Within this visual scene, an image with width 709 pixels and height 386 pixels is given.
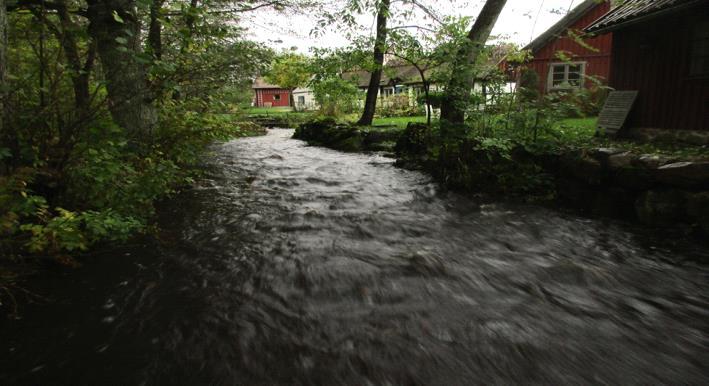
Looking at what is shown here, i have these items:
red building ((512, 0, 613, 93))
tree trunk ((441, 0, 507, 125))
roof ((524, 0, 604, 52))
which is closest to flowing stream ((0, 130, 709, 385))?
tree trunk ((441, 0, 507, 125))

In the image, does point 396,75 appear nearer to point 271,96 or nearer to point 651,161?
point 651,161

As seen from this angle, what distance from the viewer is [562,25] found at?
A: 19.2 metres

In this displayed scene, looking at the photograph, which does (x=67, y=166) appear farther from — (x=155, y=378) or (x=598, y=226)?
(x=598, y=226)

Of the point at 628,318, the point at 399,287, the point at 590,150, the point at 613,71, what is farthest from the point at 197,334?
the point at 613,71

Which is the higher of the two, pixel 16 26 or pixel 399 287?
pixel 16 26

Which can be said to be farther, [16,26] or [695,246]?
[695,246]

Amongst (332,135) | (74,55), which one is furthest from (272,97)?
(74,55)

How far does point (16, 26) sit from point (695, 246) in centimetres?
762

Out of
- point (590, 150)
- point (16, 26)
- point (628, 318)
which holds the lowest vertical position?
point (628, 318)

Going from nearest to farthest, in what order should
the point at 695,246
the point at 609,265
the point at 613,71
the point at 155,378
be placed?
the point at 155,378, the point at 609,265, the point at 695,246, the point at 613,71

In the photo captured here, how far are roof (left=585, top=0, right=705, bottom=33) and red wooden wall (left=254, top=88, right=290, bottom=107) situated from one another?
53.4 metres

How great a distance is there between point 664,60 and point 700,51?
2.24ft

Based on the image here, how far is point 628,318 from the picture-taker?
3.01 meters

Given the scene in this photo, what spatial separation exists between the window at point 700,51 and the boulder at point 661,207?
4.10 meters
